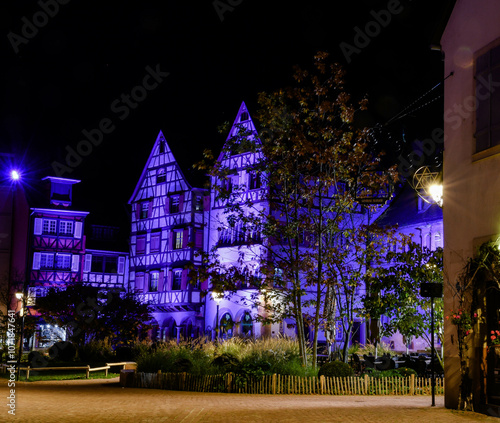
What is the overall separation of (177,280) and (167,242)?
119 inches

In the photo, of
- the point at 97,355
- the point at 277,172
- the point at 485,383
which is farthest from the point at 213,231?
the point at 485,383

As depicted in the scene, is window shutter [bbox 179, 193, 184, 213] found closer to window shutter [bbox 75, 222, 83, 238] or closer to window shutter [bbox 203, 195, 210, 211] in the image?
window shutter [bbox 203, 195, 210, 211]

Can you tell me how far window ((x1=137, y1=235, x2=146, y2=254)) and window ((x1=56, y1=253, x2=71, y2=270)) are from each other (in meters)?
5.28

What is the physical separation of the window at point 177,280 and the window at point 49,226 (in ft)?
34.4

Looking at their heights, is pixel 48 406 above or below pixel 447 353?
below

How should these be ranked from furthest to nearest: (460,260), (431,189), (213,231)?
(213,231) → (431,189) → (460,260)

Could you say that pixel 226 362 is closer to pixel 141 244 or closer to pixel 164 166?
pixel 164 166

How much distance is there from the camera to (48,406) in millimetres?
13789

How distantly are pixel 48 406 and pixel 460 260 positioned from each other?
900 centimetres

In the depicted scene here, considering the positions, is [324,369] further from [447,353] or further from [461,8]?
[461,8]

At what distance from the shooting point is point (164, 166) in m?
48.7

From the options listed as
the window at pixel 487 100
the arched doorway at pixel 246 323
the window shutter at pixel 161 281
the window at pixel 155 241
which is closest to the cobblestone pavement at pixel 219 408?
the window at pixel 487 100

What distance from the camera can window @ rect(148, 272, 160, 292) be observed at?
4834 cm

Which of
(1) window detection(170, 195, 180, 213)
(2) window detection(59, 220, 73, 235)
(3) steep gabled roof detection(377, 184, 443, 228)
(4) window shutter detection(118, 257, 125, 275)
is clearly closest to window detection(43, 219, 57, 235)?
(2) window detection(59, 220, 73, 235)
